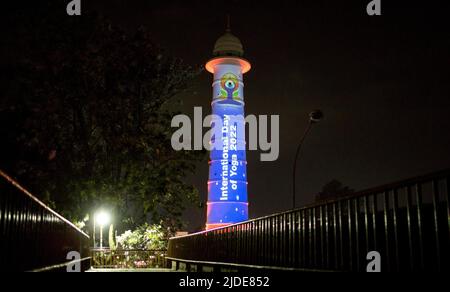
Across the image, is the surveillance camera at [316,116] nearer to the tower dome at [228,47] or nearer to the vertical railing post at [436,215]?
the vertical railing post at [436,215]

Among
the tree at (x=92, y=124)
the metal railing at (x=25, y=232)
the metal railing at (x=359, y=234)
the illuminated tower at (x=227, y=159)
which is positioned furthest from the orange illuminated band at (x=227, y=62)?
the metal railing at (x=25, y=232)

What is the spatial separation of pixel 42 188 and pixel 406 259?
21335mm

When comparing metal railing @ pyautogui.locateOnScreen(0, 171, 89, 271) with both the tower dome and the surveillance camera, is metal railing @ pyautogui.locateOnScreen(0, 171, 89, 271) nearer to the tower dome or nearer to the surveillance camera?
the surveillance camera

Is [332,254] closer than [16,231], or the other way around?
[16,231]

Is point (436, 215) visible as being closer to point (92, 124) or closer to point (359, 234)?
point (359, 234)

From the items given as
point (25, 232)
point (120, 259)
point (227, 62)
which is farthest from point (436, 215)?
point (227, 62)

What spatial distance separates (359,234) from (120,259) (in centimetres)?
2265

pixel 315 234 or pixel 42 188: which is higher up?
pixel 42 188

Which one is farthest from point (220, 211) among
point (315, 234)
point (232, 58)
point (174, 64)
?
point (315, 234)

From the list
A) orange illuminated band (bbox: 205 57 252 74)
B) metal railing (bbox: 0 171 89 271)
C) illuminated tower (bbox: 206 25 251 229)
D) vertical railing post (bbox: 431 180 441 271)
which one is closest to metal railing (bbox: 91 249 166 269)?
metal railing (bbox: 0 171 89 271)

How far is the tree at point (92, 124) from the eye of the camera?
25172 millimetres

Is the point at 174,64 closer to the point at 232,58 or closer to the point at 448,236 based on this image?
the point at 448,236

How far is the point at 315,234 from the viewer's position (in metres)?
9.80

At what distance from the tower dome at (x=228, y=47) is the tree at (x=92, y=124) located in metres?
51.1
